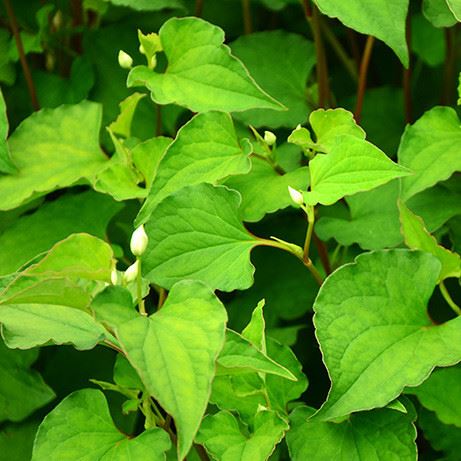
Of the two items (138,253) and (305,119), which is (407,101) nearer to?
(305,119)

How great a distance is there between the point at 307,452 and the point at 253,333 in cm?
12

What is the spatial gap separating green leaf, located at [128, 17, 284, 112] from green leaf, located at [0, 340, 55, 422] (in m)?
0.32

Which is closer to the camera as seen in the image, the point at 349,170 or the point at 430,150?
the point at 349,170

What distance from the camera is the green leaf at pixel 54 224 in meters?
1.00

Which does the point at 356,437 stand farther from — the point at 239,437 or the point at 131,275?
the point at 131,275

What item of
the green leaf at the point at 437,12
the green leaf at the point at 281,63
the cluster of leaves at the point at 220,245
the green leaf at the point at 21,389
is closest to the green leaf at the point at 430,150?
the cluster of leaves at the point at 220,245

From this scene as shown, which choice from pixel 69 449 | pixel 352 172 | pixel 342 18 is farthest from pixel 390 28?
pixel 69 449

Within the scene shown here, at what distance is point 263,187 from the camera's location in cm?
93

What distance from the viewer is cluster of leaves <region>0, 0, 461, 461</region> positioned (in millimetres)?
725

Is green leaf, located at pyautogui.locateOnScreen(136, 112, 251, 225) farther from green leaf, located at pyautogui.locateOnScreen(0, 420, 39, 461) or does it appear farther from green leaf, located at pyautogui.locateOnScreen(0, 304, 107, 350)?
green leaf, located at pyautogui.locateOnScreen(0, 420, 39, 461)

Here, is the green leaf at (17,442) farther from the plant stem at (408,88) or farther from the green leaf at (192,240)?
the plant stem at (408,88)

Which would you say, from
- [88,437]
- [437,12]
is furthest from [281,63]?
[88,437]

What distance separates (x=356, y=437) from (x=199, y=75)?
1.31ft

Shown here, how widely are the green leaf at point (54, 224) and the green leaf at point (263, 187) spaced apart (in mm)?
170
